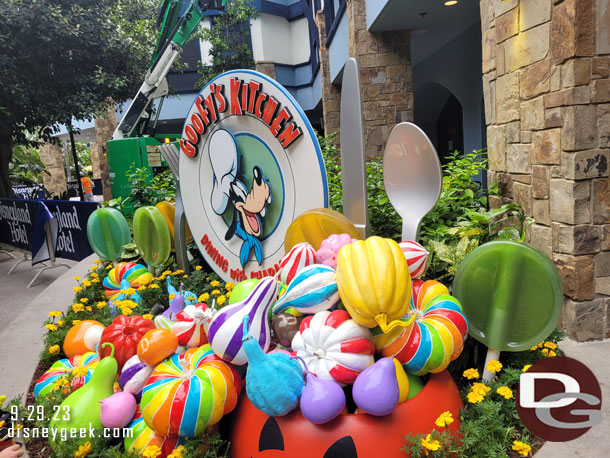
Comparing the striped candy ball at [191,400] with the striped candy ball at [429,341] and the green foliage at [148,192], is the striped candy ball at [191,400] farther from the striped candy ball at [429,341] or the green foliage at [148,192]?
the green foliage at [148,192]

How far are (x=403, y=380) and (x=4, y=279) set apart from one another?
23.3ft

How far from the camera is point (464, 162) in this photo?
346 centimetres

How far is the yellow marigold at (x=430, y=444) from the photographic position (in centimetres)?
134

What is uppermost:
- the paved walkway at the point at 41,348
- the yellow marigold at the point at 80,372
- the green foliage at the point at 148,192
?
the green foliage at the point at 148,192

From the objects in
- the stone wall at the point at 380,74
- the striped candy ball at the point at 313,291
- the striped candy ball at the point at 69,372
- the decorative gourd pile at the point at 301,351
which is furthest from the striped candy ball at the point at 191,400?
the stone wall at the point at 380,74

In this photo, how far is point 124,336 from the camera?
2.00m

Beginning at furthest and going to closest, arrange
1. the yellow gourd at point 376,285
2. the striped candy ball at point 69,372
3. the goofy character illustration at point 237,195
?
the goofy character illustration at point 237,195 → the striped candy ball at point 69,372 → the yellow gourd at point 376,285

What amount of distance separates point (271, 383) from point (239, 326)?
10.9 inches

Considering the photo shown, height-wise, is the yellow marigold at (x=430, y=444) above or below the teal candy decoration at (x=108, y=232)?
below

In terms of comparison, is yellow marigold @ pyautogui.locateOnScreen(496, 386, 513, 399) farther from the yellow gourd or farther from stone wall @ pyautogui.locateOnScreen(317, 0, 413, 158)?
stone wall @ pyautogui.locateOnScreen(317, 0, 413, 158)

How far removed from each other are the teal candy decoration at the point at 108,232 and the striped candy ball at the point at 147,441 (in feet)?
7.51

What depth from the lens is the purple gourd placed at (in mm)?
1598

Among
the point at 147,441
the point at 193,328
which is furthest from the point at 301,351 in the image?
the point at 147,441

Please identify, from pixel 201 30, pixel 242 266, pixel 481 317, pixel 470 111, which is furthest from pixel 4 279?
pixel 201 30
